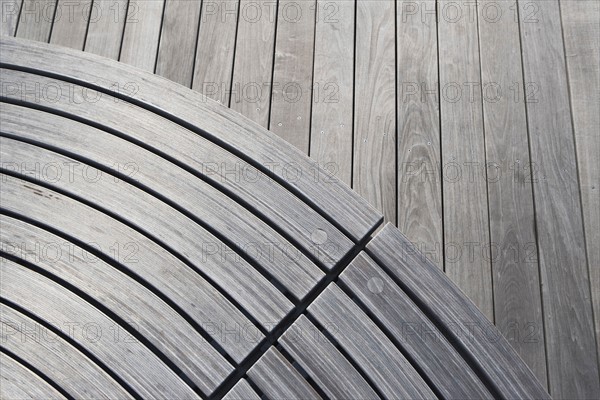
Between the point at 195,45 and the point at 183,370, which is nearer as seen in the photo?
the point at 183,370

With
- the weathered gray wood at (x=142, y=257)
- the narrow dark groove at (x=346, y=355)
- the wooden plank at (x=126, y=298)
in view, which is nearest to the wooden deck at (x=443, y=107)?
the weathered gray wood at (x=142, y=257)

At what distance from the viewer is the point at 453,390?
1887mm

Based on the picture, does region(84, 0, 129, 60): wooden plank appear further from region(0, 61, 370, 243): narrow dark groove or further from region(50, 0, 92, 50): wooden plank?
region(0, 61, 370, 243): narrow dark groove

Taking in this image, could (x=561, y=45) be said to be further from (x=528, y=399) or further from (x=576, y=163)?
(x=528, y=399)

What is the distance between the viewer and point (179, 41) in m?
3.02

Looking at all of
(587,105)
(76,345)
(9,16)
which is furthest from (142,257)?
(587,105)

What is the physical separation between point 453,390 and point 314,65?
158cm

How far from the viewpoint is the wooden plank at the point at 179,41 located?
296cm

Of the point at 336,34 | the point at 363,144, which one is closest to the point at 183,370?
the point at 363,144

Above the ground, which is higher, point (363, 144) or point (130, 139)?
point (363, 144)

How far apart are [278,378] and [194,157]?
73 cm

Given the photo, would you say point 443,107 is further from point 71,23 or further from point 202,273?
point 71,23

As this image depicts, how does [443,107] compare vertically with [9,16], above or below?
above

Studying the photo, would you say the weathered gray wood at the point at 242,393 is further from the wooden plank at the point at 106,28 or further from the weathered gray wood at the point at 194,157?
the wooden plank at the point at 106,28
